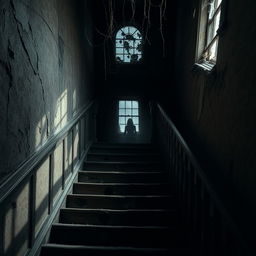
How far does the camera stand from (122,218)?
3.96 meters

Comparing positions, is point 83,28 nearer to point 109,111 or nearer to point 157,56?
point 157,56

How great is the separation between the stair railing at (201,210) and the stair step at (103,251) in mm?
279

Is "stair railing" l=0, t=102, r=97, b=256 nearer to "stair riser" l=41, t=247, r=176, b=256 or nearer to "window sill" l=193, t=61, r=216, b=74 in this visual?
"stair riser" l=41, t=247, r=176, b=256

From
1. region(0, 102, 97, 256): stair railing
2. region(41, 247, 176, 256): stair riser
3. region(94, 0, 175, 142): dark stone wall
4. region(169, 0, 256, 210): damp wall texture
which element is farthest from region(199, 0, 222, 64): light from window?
region(94, 0, 175, 142): dark stone wall

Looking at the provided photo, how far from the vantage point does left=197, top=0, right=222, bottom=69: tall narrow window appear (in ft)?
15.5

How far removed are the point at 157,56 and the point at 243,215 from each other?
251 inches

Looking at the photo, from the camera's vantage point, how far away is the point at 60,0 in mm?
4258

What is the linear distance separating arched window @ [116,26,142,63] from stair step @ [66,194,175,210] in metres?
4.99

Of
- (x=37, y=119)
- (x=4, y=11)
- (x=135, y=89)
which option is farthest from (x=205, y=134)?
(x=135, y=89)

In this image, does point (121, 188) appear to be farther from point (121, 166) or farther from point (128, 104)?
point (128, 104)

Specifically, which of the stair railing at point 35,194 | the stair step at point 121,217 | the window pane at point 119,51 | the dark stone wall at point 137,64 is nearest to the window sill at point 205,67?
the stair step at point 121,217

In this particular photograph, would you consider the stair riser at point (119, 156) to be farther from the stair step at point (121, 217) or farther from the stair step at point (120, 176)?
the stair step at point (121, 217)

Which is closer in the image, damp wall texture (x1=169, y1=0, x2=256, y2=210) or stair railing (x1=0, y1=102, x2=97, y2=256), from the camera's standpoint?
stair railing (x1=0, y1=102, x2=97, y2=256)

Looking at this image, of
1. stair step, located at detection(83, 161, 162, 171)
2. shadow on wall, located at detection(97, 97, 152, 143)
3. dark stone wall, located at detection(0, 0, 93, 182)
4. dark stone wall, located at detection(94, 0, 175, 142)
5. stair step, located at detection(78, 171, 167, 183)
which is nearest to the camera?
dark stone wall, located at detection(0, 0, 93, 182)
